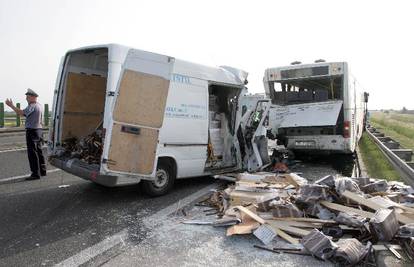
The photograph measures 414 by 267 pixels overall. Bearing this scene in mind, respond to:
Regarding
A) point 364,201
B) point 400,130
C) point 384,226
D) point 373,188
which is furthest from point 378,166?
point 400,130

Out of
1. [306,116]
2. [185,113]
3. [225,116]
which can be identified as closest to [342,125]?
[306,116]

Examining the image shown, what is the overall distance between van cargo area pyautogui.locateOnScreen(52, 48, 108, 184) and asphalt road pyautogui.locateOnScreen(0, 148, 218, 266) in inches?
26.2

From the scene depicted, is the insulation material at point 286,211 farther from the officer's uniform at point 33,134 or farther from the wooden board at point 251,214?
the officer's uniform at point 33,134

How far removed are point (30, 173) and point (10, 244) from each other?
4788mm

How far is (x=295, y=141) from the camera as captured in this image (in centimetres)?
1220

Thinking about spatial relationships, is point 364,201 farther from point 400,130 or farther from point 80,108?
point 400,130

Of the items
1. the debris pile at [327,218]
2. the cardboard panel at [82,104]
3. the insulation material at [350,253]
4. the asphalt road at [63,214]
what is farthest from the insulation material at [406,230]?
the cardboard panel at [82,104]

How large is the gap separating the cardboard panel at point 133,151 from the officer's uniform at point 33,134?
3187mm

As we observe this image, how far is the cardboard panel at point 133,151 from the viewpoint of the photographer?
21.3 ft

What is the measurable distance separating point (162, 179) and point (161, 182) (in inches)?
2.4

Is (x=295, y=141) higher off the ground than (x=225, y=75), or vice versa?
(x=225, y=75)

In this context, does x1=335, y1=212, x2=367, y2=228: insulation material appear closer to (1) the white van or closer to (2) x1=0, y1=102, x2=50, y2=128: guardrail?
(1) the white van

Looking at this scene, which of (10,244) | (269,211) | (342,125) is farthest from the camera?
(342,125)

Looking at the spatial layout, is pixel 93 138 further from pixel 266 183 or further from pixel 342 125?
pixel 342 125
